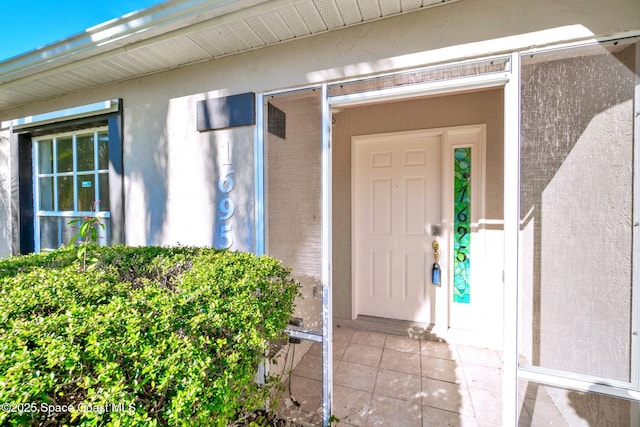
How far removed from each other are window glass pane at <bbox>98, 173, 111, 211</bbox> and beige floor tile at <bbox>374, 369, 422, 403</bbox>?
10.3 ft

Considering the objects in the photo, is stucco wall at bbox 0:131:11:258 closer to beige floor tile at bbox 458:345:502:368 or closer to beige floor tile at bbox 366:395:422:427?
beige floor tile at bbox 366:395:422:427

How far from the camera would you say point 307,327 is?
1.90 metres

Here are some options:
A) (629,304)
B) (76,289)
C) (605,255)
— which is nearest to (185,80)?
(76,289)

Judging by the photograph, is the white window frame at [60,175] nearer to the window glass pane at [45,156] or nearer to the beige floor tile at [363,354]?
the window glass pane at [45,156]

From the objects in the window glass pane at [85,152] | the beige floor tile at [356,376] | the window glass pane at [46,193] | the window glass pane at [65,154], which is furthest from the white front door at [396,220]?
the window glass pane at [46,193]

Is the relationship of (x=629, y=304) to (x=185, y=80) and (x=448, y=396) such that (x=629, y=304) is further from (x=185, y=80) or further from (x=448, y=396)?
(x=185, y=80)

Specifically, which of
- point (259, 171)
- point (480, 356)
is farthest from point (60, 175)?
point (480, 356)

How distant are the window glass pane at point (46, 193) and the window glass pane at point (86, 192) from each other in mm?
574

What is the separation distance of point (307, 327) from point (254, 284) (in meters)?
0.76

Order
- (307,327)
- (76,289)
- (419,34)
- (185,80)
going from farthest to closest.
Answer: (185,80) < (307,327) < (419,34) < (76,289)

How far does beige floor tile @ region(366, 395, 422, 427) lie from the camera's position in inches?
72.8

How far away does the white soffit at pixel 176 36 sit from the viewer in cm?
158

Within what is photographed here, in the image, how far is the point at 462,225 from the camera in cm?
290

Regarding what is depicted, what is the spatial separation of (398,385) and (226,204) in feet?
6.78
